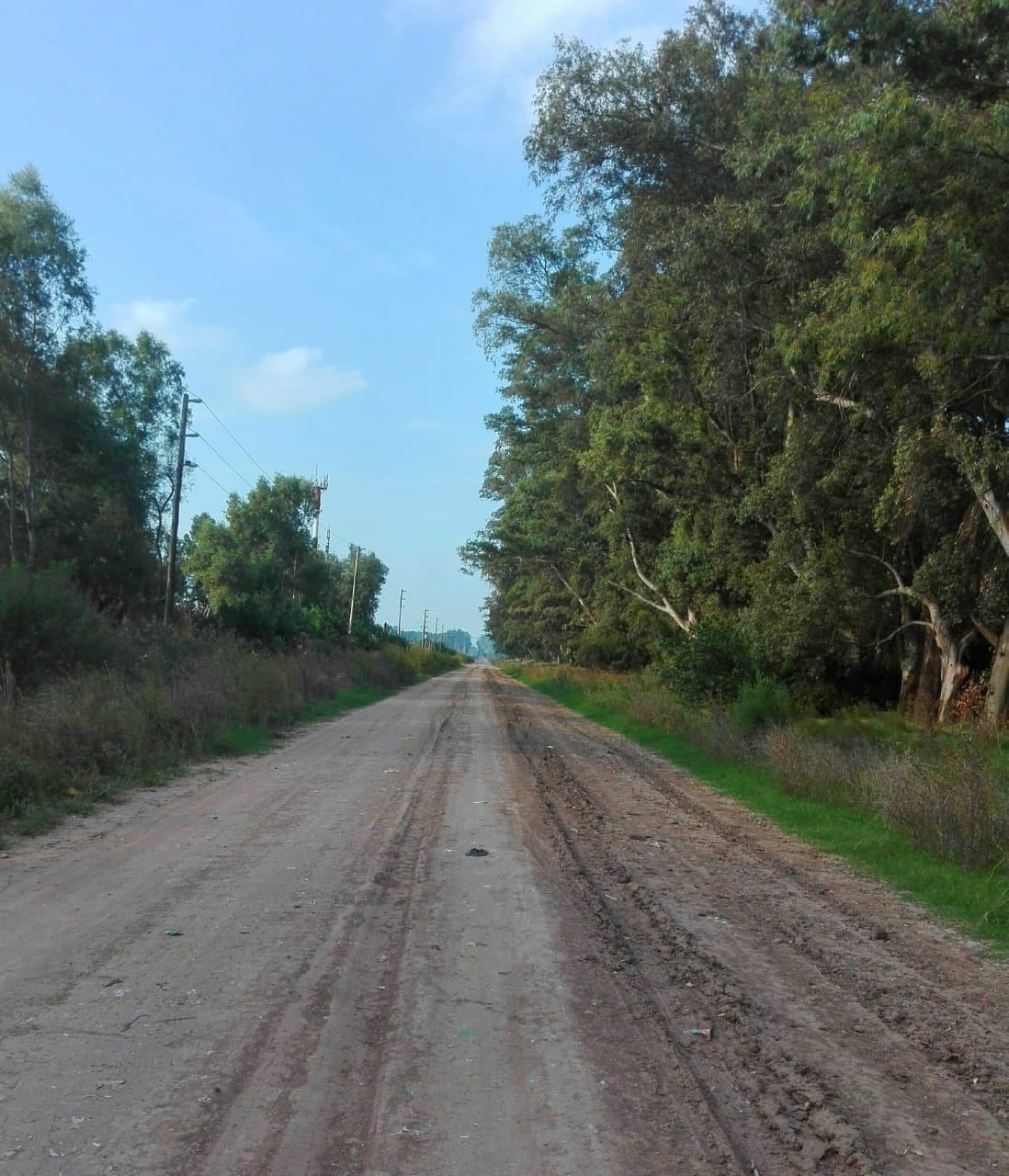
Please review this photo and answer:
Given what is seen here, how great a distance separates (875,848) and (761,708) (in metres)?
9.19

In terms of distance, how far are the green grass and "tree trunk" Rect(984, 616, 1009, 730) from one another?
496cm

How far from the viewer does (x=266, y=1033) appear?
4.99 m

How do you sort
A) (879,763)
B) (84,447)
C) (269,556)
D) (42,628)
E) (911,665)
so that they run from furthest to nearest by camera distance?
(269,556), (84,447), (911,665), (42,628), (879,763)

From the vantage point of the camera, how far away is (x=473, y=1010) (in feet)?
17.9

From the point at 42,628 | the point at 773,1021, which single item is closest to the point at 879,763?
the point at 773,1021

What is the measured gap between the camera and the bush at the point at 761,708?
19.5 meters

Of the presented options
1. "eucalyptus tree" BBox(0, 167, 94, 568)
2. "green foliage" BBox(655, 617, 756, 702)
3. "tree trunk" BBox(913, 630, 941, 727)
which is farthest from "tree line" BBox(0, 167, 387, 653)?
"tree trunk" BBox(913, 630, 941, 727)

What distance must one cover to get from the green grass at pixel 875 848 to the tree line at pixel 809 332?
4.83 meters

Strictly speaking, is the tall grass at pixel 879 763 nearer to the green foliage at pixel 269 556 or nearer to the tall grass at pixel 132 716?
the tall grass at pixel 132 716

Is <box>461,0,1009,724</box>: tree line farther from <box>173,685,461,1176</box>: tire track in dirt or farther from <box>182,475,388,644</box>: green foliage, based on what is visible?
<box>182,475,388,644</box>: green foliage

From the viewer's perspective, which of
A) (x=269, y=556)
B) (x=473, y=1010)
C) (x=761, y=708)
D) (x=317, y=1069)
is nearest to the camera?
(x=317, y=1069)

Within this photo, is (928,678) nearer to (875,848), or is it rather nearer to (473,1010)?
(875,848)

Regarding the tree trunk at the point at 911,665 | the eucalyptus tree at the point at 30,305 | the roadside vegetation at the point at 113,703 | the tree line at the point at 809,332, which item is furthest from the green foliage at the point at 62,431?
the tree trunk at the point at 911,665

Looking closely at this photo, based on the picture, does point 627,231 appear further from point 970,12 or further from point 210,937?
point 210,937
